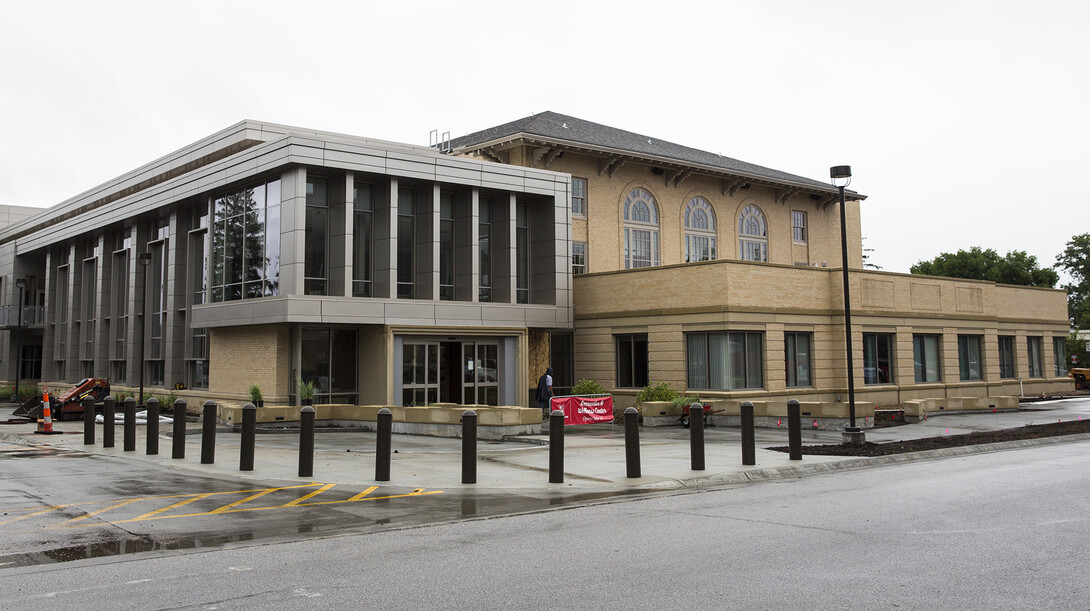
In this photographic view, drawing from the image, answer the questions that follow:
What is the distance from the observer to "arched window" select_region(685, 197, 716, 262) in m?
42.2

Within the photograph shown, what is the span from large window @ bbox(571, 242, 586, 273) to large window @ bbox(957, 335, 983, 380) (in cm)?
1613

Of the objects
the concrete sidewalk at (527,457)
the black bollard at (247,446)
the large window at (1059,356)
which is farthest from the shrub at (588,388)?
the large window at (1059,356)

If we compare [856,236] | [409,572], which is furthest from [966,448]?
[856,236]

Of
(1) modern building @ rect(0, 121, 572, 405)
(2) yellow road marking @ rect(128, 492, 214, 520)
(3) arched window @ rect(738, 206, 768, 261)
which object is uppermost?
(3) arched window @ rect(738, 206, 768, 261)

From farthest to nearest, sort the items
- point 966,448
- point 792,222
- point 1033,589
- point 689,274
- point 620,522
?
point 792,222 → point 689,274 → point 966,448 → point 620,522 → point 1033,589

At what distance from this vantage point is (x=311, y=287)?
88.5ft

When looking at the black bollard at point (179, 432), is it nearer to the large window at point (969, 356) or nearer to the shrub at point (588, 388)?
the shrub at point (588, 388)

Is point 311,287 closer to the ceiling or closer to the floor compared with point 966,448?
closer to the ceiling

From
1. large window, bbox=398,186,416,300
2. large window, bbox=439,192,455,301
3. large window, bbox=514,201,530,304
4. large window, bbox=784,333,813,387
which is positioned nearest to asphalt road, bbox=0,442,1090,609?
large window, bbox=784,333,813,387

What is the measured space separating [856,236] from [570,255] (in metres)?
26.2

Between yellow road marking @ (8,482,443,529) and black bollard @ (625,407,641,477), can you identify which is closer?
yellow road marking @ (8,482,443,529)

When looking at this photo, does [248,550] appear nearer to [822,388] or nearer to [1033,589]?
[1033,589]

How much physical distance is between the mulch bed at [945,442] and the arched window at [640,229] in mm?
Result: 19358

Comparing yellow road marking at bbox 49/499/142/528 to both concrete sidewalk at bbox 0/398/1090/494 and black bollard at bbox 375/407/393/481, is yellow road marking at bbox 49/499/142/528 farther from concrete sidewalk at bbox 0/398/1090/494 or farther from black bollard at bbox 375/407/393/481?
black bollard at bbox 375/407/393/481
